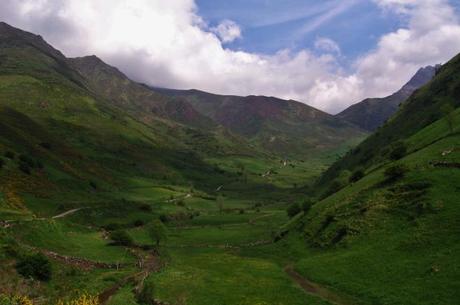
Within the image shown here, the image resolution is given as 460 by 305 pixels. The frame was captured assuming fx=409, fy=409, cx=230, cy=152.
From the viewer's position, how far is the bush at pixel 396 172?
254 ft

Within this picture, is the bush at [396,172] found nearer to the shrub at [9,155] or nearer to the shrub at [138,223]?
the shrub at [138,223]

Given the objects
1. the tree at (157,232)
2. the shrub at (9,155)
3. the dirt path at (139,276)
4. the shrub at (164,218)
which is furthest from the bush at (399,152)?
the shrub at (9,155)

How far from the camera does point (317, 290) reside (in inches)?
2172

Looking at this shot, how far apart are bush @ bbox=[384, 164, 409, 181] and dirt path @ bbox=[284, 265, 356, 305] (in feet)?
92.9

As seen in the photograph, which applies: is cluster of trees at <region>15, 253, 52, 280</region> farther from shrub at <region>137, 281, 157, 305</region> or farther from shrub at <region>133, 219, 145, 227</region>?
shrub at <region>133, 219, 145, 227</region>

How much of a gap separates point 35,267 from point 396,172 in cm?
6388

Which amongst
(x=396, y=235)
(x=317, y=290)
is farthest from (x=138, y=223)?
(x=396, y=235)

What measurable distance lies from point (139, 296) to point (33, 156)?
10953cm

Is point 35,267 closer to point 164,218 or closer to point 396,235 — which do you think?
point 396,235

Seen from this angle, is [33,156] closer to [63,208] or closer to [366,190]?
[63,208]

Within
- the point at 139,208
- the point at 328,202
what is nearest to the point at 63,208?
the point at 139,208

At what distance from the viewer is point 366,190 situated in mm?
82250

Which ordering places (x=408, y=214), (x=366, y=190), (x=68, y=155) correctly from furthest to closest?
(x=68, y=155), (x=366, y=190), (x=408, y=214)

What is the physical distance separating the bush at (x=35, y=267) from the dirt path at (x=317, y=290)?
118 ft
